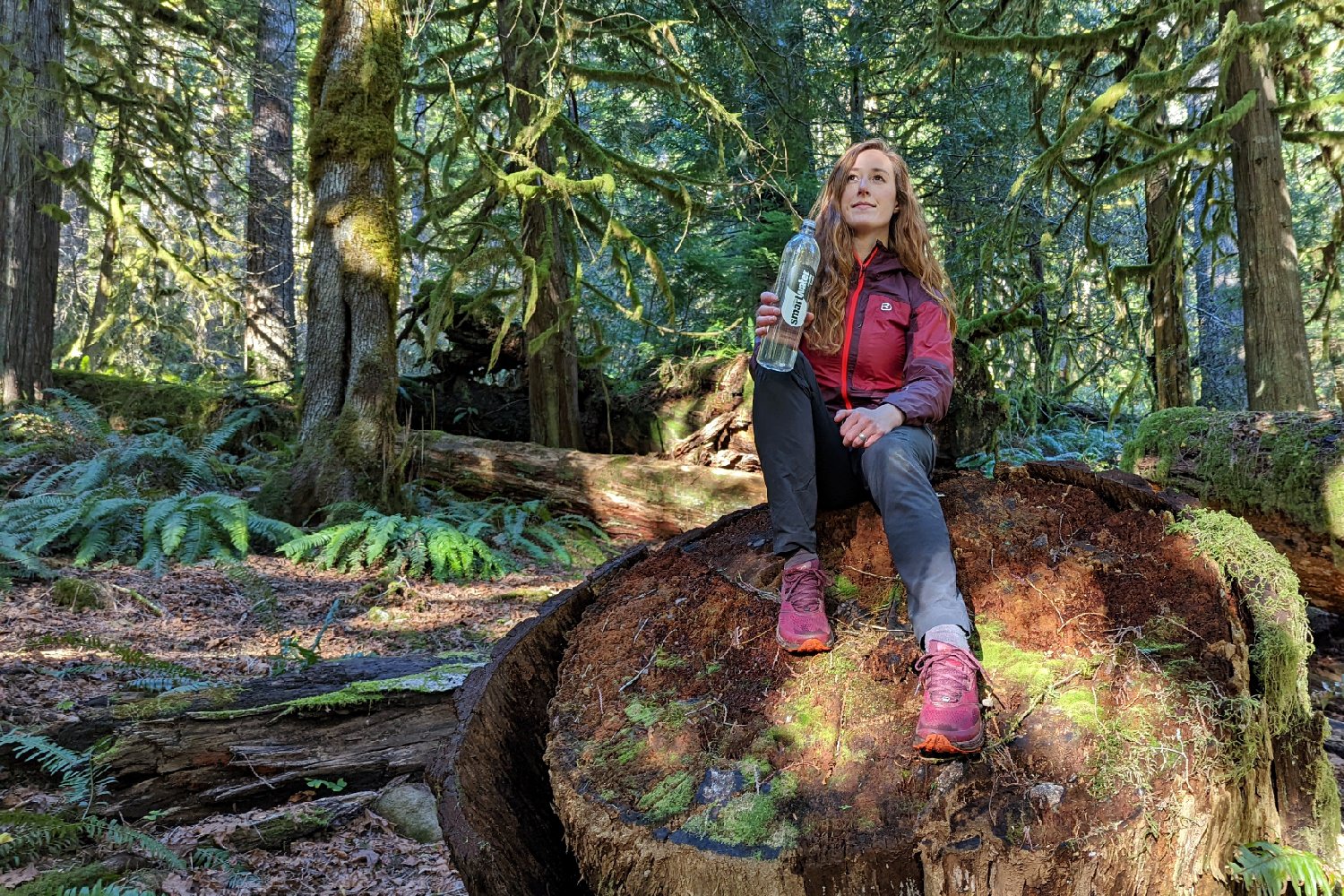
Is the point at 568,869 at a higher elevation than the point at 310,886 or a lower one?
higher

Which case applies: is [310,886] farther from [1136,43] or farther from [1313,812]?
[1136,43]

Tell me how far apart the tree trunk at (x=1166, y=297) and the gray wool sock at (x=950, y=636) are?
19.0 ft

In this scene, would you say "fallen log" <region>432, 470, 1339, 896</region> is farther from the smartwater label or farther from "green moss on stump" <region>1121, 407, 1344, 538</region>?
"green moss on stump" <region>1121, 407, 1344, 538</region>

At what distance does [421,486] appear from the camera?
7922 mm

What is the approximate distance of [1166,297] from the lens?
24.1 ft

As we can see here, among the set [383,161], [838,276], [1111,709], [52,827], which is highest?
[383,161]

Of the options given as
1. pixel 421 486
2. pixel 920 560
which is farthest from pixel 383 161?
pixel 920 560

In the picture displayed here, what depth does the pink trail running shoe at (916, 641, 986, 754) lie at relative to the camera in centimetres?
199

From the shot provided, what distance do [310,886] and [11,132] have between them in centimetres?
922

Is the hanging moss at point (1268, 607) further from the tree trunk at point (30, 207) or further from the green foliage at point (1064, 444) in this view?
the tree trunk at point (30, 207)

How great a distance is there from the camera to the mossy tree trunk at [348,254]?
681 centimetres

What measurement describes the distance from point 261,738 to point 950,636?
265 cm

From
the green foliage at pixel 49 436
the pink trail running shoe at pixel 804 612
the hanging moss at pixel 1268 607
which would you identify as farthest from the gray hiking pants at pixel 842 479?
the green foliage at pixel 49 436

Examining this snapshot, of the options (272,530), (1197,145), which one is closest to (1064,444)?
(1197,145)
